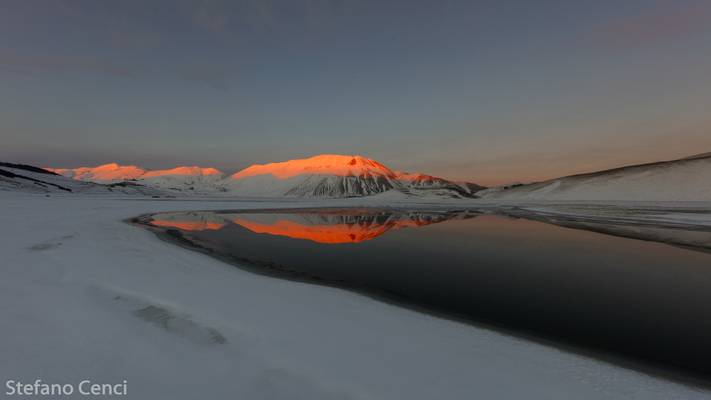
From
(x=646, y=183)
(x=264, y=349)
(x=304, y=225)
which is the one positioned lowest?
(x=264, y=349)

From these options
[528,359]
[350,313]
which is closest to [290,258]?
[350,313]

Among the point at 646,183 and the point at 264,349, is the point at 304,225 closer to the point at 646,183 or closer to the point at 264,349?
the point at 264,349

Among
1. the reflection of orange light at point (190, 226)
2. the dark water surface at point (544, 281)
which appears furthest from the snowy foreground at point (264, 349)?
the reflection of orange light at point (190, 226)

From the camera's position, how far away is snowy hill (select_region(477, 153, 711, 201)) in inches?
3671

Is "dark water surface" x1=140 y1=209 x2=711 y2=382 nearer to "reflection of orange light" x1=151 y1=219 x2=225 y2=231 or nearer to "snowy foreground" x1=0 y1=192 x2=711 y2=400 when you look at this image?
"snowy foreground" x1=0 y1=192 x2=711 y2=400

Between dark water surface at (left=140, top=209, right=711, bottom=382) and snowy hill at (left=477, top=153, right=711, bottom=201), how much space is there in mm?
109660

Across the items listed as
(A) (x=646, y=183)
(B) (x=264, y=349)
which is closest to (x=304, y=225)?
(B) (x=264, y=349)

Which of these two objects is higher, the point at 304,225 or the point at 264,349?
the point at 304,225

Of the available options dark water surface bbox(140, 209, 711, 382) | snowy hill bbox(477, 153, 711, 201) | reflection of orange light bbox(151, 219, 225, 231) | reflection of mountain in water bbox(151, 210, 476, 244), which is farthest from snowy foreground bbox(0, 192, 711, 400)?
snowy hill bbox(477, 153, 711, 201)

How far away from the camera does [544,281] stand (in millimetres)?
10547

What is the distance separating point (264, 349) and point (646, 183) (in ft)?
496

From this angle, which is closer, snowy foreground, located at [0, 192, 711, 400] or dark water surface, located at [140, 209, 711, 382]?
snowy foreground, located at [0, 192, 711, 400]

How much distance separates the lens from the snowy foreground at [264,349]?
4383 millimetres

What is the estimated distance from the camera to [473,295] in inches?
354
